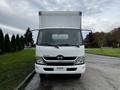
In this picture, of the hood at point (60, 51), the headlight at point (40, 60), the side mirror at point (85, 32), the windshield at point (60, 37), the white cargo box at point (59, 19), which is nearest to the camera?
the hood at point (60, 51)

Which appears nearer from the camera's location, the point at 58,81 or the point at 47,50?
the point at 47,50

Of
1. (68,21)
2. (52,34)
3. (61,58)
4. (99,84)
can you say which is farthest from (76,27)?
(99,84)

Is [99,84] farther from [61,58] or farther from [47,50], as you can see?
[47,50]

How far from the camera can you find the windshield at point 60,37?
1062cm

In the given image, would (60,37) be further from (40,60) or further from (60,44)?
(40,60)

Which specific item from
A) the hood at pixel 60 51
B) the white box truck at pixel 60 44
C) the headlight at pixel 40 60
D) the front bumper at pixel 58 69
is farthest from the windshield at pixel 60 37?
the front bumper at pixel 58 69

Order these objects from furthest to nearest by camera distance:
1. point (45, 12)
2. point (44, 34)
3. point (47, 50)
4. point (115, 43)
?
point (115, 43), point (45, 12), point (44, 34), point (47, 50)

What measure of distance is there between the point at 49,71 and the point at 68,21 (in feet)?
9.03

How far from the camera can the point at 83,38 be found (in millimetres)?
11133

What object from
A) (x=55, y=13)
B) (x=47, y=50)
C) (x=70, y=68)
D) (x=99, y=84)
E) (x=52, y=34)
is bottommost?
(x=99, y=84)

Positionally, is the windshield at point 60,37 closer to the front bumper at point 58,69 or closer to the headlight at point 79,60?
the headlight at point 79,60

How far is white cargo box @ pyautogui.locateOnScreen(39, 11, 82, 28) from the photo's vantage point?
1165cm

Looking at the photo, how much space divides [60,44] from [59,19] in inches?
70.0

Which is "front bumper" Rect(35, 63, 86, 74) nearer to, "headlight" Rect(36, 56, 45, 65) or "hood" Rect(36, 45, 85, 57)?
"headlight" Rect(36, 56, 45, 65)
